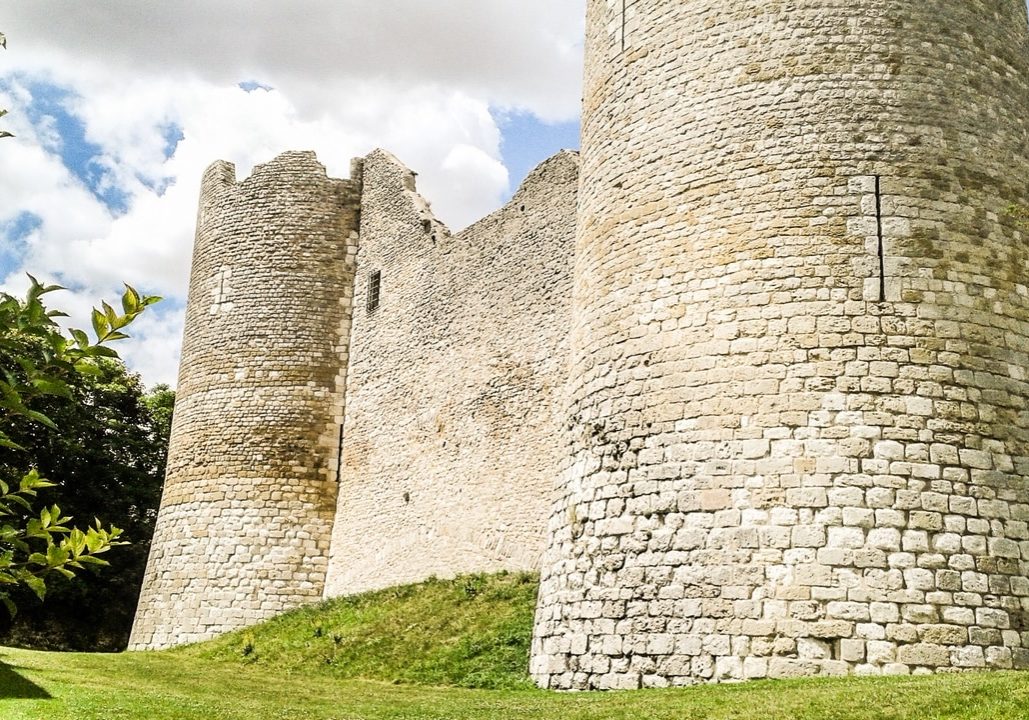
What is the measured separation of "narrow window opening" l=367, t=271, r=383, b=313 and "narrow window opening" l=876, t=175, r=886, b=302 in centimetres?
1236

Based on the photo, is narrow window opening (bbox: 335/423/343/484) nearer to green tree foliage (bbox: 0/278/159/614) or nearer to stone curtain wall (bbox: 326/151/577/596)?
stone curtain wall (bbox: 326/151/577/596)

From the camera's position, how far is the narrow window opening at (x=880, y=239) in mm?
9484

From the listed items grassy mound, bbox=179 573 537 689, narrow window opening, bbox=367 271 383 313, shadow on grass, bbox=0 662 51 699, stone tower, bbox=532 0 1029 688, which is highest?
narrow window opening, bbox=367 271 383 313

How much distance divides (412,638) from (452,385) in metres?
5.54

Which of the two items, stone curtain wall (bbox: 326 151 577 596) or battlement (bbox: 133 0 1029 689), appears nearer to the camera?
battlement (bbox: 133 0 1029 689)

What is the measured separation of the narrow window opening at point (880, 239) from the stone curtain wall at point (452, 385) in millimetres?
6250

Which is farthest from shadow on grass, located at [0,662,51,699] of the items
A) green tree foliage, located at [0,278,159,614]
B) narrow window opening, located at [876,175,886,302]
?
narrow window opening, located at [876,175,886,302]

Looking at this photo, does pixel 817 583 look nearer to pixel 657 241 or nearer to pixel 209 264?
pixel 657 241

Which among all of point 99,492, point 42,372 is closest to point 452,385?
point 99,492

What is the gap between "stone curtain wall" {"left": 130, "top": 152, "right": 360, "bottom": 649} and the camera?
62.7 ft

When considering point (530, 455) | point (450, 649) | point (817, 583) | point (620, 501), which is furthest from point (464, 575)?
point (817, 583)

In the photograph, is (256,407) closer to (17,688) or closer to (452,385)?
(452,385)

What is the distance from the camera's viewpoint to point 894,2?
10.4 m

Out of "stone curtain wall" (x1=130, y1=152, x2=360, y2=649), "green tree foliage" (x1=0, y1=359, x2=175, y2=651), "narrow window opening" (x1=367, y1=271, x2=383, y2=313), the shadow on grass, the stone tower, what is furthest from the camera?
"green tree foliage" (x1=0, y1=359, x2=175, y2=651)
